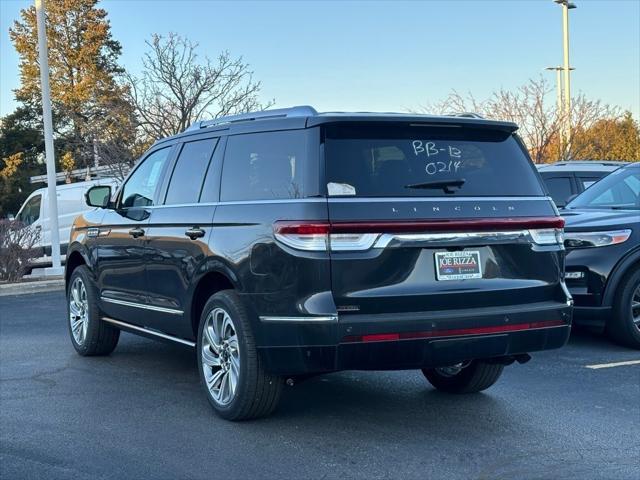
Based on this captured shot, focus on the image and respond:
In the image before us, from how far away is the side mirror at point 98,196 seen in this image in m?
7.29

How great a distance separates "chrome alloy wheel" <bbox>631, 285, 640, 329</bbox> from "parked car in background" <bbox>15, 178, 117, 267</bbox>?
12702mm

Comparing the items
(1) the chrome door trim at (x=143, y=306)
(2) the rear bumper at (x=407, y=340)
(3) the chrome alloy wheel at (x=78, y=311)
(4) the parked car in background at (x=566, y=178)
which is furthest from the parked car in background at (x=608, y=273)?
(3) the chrome alloy wheel at (x=78, y=311)

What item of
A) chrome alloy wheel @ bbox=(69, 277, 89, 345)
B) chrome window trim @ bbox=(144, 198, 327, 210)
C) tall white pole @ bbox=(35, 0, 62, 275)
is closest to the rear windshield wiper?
chrome window trim @ bbox=(144, 198, 327, 210)

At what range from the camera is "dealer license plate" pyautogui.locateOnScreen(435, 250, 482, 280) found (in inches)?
183

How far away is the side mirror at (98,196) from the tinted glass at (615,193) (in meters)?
5.10

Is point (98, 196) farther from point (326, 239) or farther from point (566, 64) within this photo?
point (566, 64)

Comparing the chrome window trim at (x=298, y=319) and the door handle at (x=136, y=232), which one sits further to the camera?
the door handle at (x=136, y=232)

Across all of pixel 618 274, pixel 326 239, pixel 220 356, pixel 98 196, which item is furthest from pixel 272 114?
pixel 618 274

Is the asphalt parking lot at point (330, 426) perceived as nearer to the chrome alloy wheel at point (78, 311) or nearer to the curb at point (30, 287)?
the chrome alloy wheel at point (78, 311)

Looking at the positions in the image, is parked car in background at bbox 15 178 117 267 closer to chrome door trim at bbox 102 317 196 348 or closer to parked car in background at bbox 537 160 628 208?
parked car in background at bbox 537 160 628 208

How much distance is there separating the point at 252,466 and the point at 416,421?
1.34 m

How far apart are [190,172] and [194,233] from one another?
723 millimetres

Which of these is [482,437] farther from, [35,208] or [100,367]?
[35,208]

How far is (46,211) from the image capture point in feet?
61.3
